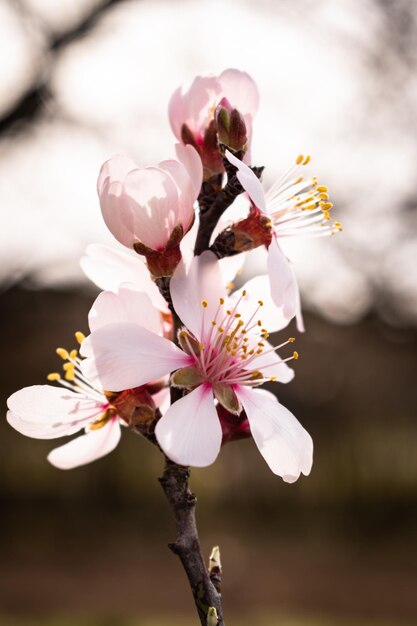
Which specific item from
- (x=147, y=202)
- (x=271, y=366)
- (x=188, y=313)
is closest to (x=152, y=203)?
(x=147, y=202)

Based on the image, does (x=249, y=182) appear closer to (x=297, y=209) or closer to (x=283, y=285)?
(x=283, y=285)

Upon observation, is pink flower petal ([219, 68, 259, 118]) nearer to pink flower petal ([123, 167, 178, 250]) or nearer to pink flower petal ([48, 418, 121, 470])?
pink flower petal ([123, 167, 178, 250])

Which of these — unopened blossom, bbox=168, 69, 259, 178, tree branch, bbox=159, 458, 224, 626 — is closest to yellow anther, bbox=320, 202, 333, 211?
unopened blossom, bbox=168, 69, 259, 178

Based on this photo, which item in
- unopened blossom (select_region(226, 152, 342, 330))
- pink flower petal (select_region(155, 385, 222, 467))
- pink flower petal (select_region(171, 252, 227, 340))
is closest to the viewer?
pink flower petal (select_region(155, 385, 222, 467))

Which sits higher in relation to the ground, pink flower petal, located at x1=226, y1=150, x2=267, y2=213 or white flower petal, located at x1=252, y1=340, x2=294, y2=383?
pink flower petal, located at x1=226, y1=150, x2=267, y2=213

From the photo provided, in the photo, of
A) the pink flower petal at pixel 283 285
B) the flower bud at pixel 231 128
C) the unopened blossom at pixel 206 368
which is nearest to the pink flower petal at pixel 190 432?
the unopened blossom at pixel 206 368

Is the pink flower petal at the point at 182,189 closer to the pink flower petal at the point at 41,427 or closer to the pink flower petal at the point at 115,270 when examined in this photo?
the pink flower petal at the point at 115,270

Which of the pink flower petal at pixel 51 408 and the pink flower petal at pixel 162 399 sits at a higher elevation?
the pink flower petal at pixel 162 399

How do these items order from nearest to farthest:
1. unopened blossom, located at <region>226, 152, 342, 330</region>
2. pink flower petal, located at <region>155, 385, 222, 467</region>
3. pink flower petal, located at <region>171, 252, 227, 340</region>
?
pink flower petal, located at <region>155, 385, 222, 467</region>
pink flower petal, located at <region>171, 252, 227, 340</region>
unopened blossom, located at <region>226, 152, 342, 330</region>
